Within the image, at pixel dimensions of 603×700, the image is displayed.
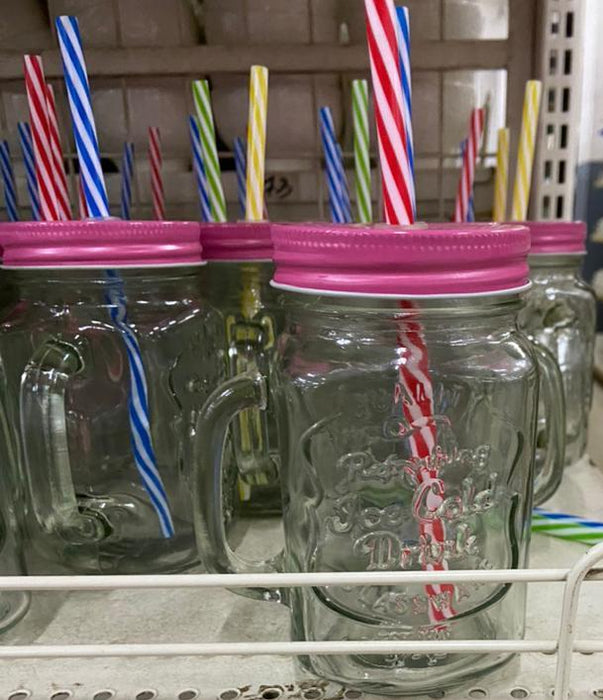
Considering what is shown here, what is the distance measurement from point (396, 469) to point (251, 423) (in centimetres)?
16

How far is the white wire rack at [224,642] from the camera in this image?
0.26 metres

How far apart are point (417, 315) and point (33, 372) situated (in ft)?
0.71

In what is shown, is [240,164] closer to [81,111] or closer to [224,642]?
[81,111]

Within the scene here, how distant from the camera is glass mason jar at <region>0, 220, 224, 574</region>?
37cm

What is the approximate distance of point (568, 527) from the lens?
44 cm

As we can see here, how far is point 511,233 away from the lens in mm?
286


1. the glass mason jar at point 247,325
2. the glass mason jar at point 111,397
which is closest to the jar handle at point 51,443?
the glass mason jar at point 111,397

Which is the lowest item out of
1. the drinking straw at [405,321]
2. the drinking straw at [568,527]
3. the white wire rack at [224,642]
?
the drinking straw at [568,527]

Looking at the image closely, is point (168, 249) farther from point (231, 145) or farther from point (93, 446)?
point (231, 145)

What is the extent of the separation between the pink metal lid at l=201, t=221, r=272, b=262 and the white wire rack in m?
0.22

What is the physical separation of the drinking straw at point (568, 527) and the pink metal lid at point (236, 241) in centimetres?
27

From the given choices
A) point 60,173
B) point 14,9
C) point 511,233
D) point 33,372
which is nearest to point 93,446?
point 33,372

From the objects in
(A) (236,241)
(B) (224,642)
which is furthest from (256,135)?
(B) (224,642)

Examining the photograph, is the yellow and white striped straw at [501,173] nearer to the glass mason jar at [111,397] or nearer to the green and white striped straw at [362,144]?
the green and white striped straw at [362,144]
